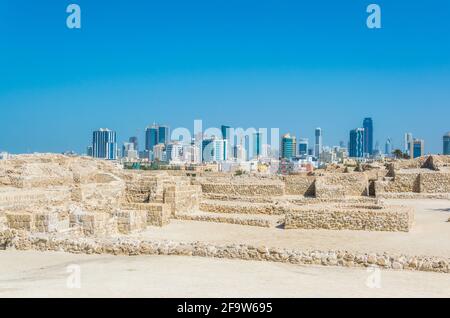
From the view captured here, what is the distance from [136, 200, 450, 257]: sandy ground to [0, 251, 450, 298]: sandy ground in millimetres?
3232

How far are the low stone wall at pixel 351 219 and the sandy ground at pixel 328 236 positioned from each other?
36 cm

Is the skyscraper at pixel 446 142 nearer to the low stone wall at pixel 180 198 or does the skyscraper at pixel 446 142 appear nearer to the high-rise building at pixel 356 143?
the high-rise building at pixel 356 143

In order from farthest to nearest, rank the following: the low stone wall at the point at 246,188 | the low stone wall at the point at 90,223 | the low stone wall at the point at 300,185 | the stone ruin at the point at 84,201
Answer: the low stone wall at the point at 300,185 → the low stone wall at the point at 246,188 → the stone ruin at the point at 84,201 → the low stone wall at the point at 90,223

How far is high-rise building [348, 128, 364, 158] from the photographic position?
190125mm

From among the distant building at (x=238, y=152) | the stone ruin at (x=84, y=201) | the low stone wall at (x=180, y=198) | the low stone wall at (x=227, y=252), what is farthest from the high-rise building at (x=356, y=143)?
the low stone wall at (x=227, y=252)

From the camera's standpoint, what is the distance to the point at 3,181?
20969mm

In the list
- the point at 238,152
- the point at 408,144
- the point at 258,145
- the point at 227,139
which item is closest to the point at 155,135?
the point at 227,139

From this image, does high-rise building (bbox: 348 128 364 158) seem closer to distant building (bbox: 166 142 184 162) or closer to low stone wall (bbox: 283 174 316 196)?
distant building (bbox: 166 142 184 162)

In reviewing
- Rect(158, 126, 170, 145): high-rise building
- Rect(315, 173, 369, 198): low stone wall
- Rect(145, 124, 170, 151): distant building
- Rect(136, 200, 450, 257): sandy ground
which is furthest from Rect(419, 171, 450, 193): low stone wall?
Rect(158, 126, 170, 145): high-rise building

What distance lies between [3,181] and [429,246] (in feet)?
53.6

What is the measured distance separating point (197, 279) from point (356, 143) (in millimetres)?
190072

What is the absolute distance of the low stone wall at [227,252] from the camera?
936 centimetres
